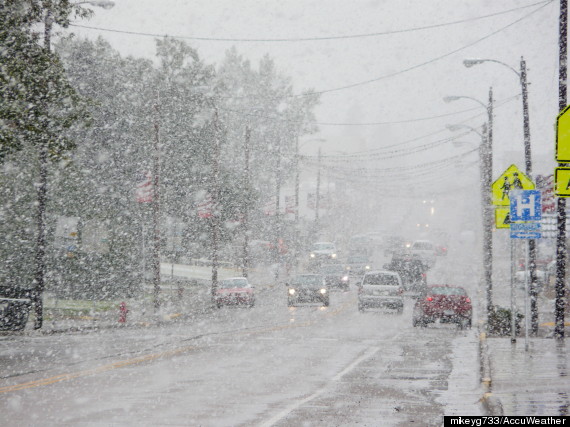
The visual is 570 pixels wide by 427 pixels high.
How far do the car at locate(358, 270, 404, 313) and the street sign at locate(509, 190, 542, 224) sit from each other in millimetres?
17661

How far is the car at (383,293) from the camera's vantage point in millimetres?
36375

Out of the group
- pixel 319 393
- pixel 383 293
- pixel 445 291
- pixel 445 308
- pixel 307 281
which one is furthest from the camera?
pixel 307 281

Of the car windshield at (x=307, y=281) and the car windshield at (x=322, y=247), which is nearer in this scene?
the car windshield at (x=307, y=281)

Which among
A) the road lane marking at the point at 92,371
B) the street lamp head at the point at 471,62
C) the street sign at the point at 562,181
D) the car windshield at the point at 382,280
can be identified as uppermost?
the street lamp head at the point at 471,62

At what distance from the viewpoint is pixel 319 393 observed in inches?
530

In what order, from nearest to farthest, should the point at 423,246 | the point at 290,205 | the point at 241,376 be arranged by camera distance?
the point at 241,376
the point at 290,205
the point at 423,246

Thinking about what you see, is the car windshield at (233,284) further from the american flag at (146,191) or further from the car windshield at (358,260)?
the car windshield at (358,260)

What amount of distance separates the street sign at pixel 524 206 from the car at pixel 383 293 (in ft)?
57.9

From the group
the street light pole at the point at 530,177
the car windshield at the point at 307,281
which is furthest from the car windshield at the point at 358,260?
the street light pole at the point at 530,177

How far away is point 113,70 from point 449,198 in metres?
148

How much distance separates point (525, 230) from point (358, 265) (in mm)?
43876

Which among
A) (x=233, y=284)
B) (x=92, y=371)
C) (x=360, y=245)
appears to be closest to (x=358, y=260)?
(x=360, y=245)

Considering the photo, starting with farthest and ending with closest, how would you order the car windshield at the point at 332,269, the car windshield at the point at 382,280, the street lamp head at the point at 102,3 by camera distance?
1. the car windshield at the point at 332,269
2. the car windshield at the point at 382,280
3. the street lamp head at the point at 102,3

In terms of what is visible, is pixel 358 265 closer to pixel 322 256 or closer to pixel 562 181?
pixel 322 256
